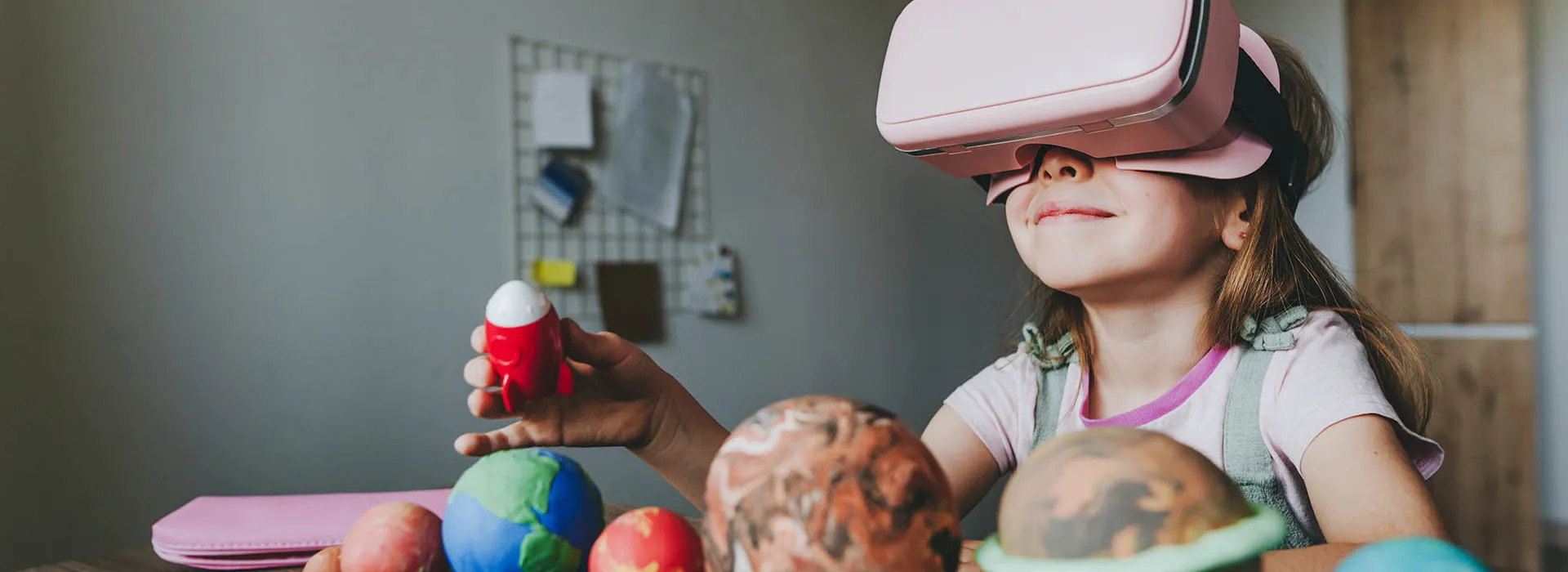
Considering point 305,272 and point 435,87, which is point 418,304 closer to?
point 305,272

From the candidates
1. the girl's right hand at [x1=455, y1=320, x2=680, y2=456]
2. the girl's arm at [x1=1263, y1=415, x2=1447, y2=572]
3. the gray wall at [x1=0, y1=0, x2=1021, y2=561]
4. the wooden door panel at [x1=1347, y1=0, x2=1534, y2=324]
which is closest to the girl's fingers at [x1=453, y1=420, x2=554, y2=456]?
the girl's right hand at [x1=455, y1=320, x2=680, y2=456]

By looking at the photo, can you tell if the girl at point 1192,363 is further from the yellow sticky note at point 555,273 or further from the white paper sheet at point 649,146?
the white paper sheet at point 649,146

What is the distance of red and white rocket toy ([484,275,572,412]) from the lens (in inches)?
24.5

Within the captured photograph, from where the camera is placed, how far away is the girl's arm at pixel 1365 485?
59cm

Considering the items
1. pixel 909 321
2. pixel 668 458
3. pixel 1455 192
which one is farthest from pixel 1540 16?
pixel 668 458

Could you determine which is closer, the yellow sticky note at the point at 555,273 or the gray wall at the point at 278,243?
the gray wall at the point at 278,243

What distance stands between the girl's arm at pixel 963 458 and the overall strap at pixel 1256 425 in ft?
0.75

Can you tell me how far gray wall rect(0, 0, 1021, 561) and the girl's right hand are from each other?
983 mm

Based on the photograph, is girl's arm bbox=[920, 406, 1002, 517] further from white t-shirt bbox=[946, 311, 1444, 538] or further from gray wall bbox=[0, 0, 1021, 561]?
gray wall bbox=[0, 0, 1021, 561]

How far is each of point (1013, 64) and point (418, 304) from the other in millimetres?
1393

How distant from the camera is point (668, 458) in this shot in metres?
0.82

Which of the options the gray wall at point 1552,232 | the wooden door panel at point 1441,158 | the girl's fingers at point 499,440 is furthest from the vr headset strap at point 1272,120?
the gray wall at point 1552,232

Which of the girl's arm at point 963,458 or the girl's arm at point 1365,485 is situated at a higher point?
the girl's arm at point 1365,485

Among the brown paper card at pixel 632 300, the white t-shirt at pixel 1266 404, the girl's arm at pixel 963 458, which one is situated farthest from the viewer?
the brown paper card at pixel 632 300
